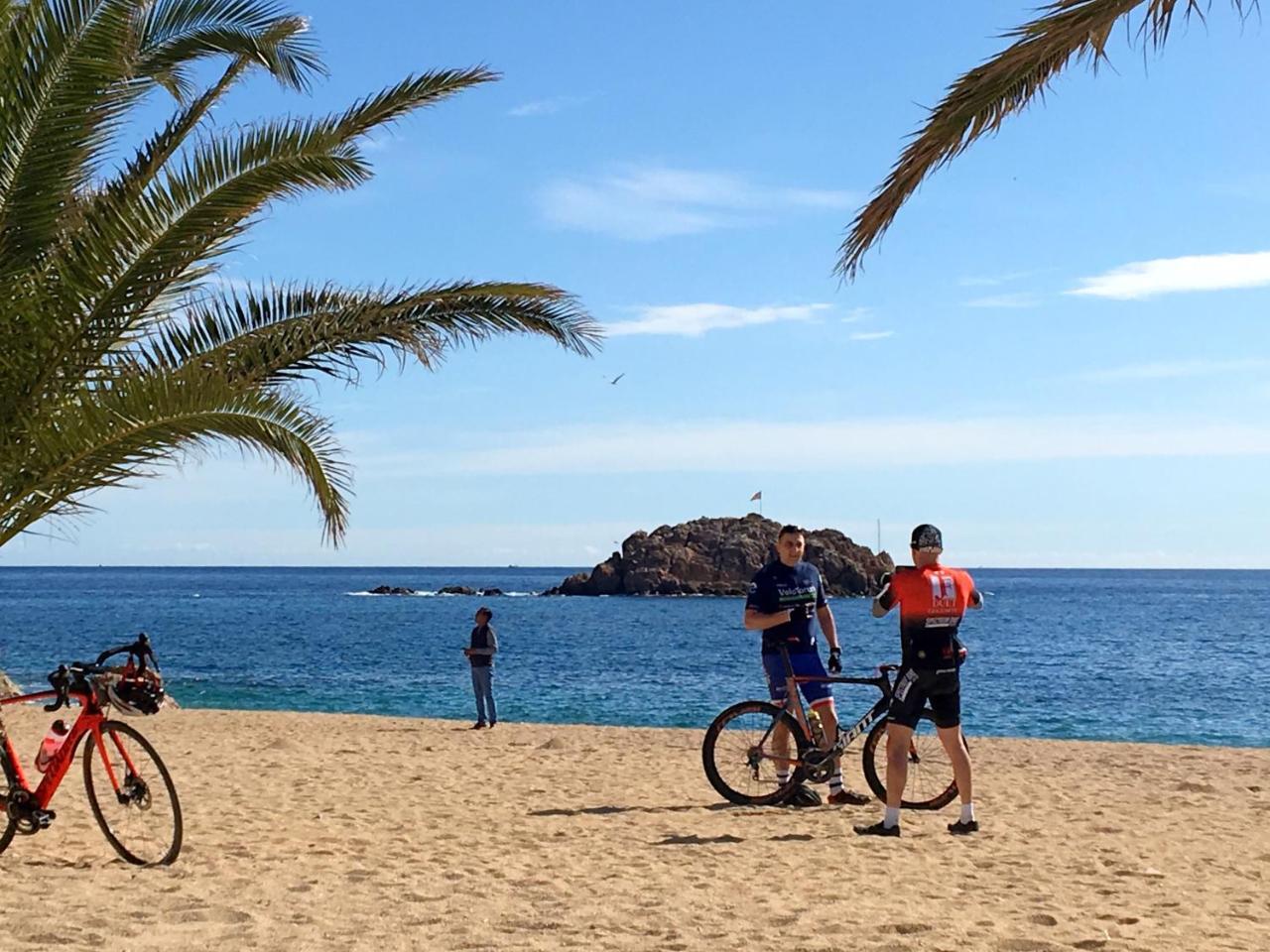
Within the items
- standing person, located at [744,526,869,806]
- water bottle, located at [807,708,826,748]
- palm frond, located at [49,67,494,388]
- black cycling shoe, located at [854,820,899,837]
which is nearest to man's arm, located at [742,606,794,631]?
standing person, located at [744,526,869,806]

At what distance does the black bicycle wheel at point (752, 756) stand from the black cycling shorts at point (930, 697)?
1144 millimetres

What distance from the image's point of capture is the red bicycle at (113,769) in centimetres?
669

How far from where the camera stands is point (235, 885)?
21.3 ft

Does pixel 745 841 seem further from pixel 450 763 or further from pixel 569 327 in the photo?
pixel 450 763

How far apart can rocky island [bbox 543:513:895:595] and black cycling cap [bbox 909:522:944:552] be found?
9715cm

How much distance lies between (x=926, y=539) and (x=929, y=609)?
42cm

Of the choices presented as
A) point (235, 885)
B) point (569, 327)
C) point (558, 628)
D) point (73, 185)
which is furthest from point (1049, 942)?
point (558, 628)

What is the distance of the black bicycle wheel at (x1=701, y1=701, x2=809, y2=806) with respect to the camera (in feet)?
29.3

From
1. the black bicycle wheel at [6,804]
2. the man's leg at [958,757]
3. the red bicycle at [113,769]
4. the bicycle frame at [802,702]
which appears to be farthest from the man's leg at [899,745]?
the black bicycle wheel at [6,804]

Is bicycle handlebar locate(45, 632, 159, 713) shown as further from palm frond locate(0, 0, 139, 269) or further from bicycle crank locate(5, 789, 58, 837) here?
palm frond locate(0, 0, 139, 269)

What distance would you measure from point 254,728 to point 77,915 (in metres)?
12.7

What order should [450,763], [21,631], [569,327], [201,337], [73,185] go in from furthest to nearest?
1. [21,631]
2. [450,763]
3. [569,327]
4. [201,337]
5. [73,185]

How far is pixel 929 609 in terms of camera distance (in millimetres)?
7801

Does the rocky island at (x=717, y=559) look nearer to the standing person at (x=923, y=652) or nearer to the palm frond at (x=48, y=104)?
the standing person at (x=923, y=652)
